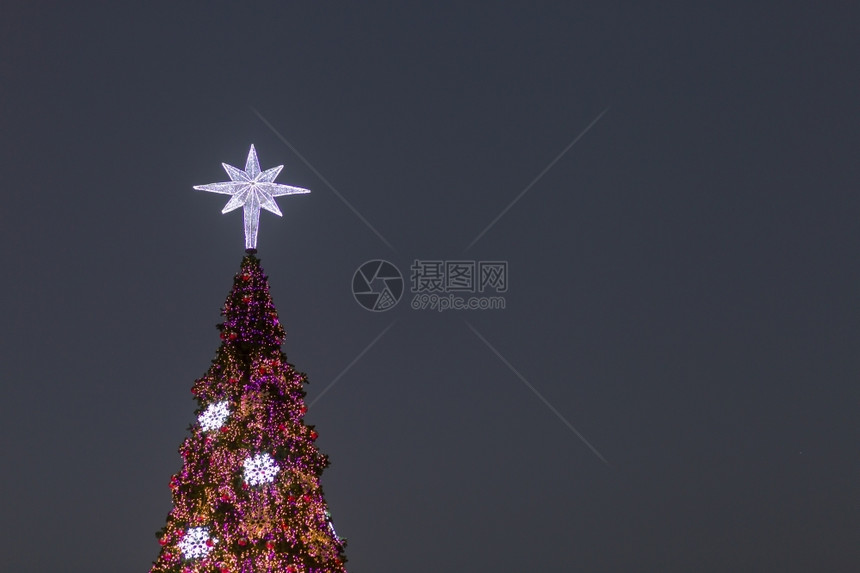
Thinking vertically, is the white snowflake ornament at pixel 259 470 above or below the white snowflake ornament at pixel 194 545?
above

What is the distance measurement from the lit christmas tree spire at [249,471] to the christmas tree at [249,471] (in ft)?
0.04

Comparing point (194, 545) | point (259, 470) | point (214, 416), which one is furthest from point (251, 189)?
point (194, 545)

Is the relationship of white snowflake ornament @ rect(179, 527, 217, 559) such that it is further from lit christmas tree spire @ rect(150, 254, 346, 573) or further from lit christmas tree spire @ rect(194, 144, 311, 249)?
lit christmas tree spire @ rect(194, 144, 311, 249)

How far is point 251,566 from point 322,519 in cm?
101

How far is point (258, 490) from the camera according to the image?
11031 millimetres

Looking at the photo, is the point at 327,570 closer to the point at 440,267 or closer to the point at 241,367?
the point at 241,367

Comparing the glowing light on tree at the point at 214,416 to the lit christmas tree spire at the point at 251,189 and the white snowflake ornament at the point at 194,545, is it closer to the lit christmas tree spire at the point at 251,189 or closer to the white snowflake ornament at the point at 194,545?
the white snowflake ornament at the point at 194,545

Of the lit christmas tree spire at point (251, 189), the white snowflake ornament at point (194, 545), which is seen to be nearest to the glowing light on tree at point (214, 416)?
the white snowflake ornament at point (194, 545)

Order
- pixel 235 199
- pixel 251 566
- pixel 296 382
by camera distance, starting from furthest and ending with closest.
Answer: pixel 235 199 → pixel 296 382 → pixel 251 566

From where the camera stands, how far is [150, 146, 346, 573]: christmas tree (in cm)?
1085

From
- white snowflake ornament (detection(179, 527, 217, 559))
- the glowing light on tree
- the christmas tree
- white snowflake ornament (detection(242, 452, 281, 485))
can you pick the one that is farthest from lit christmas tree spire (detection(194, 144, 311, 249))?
white snowflake ornament (detection(179, 527, 217, 559))

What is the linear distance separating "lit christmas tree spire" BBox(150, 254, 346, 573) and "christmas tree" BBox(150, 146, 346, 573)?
0.01 m

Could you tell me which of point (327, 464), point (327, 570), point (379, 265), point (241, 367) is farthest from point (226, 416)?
point (379, 265)

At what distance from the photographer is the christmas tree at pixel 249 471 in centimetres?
1085
